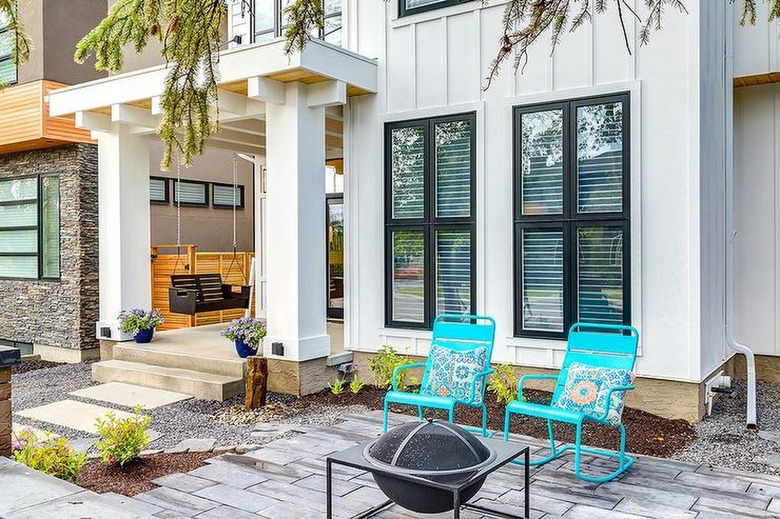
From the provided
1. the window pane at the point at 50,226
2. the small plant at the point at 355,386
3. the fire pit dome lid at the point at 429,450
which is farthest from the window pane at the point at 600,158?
the window pane at the point at 50,226

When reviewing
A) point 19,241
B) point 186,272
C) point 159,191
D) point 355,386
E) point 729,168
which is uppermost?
point 159,191

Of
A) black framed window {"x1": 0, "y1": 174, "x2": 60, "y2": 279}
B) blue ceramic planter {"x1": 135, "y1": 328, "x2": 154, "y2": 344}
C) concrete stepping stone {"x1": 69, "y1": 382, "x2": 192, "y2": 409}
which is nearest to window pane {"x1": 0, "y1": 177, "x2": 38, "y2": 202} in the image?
black framed window {"x1": 0, "y1": 174, "x2": 60, "y2": 279}

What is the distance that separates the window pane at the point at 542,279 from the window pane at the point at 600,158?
0.44 metres

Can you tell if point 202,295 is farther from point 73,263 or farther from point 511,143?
point 511,143

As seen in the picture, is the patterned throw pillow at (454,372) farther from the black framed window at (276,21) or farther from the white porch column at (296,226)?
the black framed window at (276,21)

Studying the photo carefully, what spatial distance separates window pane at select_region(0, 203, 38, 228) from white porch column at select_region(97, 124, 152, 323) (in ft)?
7.53

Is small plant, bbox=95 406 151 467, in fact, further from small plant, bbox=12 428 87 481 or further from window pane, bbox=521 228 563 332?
window pane, bbox=521 228 563 332

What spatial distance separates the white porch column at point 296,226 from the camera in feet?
22.0

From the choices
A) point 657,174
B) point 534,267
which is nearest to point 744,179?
point 657,174

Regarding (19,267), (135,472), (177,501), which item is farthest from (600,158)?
(19,267)

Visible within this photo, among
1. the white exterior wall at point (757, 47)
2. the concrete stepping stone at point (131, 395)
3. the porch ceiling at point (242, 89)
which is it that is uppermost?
the white exterior wall at point (757, 47)

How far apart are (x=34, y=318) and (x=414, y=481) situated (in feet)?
30.0

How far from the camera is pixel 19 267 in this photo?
10.4 meters

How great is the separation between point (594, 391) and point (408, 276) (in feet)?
9.33
